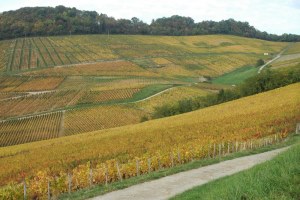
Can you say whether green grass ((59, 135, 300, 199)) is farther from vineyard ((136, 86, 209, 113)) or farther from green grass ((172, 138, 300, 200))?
vineyard ((136, 86, 209, 113))

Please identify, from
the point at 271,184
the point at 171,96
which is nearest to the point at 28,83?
the point at 171,96

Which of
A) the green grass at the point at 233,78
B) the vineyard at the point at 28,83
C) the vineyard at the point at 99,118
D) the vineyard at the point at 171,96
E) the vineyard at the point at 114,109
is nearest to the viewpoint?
the vineyard at the point at 114,109

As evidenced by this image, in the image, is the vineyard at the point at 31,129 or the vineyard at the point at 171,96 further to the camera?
the vineyard at the point at 171,96

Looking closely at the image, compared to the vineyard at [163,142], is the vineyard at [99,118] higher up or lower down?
lower down

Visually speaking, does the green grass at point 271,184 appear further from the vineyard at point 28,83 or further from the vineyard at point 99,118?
the vineyard at point 28,83

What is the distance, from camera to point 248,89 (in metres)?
78.4

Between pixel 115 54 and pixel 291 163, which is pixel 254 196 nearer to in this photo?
pixel 291 163

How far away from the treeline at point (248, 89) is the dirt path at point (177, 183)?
55.8m

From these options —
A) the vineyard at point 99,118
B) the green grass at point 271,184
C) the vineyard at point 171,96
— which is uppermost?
the green grass at point 271,184

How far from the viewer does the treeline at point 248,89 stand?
7794cm

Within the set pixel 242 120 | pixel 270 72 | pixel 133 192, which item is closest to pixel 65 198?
pixel 133 192

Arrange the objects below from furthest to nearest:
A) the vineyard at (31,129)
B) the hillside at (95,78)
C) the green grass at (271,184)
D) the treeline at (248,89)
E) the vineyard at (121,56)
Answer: the vineyard at (121,56) → the hillside at (95,78) → the treeline at (248,89) → the vineyard at (31,129) → the green grass at (271,184)

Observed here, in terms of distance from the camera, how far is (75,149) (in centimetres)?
4094

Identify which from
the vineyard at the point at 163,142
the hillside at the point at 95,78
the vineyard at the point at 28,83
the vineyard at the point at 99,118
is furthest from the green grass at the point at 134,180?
the vineyard at the point at 28,83
